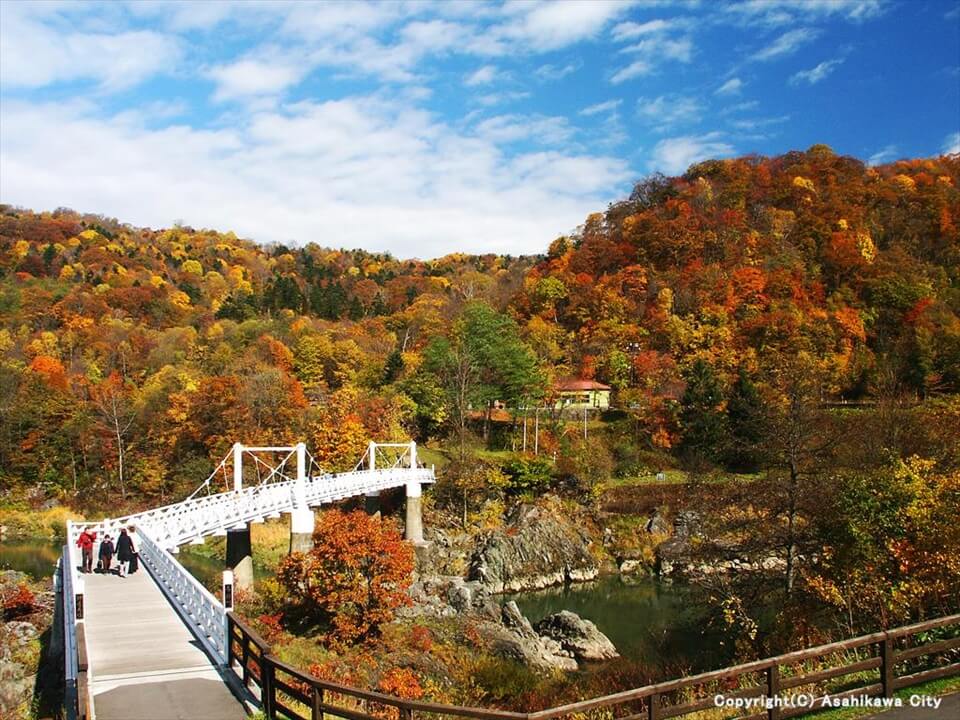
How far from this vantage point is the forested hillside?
3928cm

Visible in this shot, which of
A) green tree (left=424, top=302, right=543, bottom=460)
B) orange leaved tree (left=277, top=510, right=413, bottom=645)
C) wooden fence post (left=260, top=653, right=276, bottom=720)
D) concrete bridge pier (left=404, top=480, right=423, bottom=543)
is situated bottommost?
concrete bridge pier (left=404, top=480, right=423, bottom=543)

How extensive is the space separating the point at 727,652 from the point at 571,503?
16885 mm

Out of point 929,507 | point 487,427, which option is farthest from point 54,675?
point 487,427

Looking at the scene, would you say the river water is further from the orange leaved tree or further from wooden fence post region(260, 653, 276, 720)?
wooden fence post region(260, 653, 276, 720)

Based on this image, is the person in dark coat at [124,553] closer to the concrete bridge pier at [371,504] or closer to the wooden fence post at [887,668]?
the wooden fence post at [887,668]

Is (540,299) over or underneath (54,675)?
over

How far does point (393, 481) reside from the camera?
104 ft

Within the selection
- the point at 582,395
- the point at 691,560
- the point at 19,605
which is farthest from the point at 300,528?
the point at 582,395

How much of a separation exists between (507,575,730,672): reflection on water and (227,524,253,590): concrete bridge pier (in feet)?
29.2

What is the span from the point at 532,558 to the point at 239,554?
11114mm

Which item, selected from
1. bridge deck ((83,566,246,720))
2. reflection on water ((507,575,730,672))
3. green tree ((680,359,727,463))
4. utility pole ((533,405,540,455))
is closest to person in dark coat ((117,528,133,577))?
bridge deck ((83,566,246,720))

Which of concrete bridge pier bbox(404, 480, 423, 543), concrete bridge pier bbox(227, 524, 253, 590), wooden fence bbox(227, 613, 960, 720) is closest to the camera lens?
wooden fence bbox(227, 613, 960, 720)

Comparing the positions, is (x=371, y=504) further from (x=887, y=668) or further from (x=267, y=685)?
(x=887, y=668)

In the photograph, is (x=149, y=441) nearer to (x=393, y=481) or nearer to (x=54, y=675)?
(x=393, y=481)
